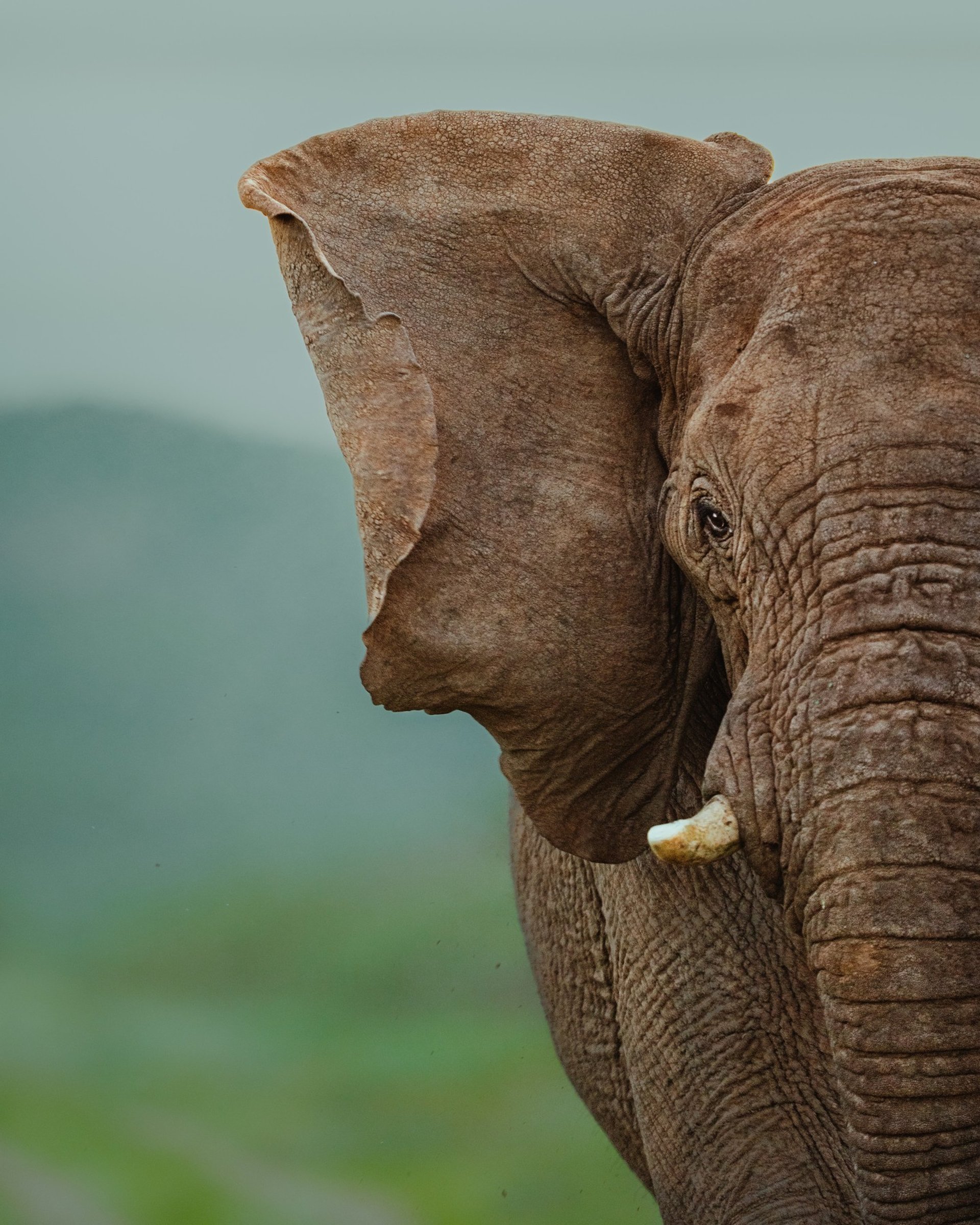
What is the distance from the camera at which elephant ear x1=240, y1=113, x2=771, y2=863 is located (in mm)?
2420

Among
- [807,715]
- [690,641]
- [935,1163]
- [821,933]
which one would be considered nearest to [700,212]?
[690,641]

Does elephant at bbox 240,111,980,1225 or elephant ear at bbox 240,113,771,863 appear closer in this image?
elephant at bbox 240,111,980,1225

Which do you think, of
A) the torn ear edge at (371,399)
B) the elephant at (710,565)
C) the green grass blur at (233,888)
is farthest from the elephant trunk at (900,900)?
the green grass blur at (233,888)

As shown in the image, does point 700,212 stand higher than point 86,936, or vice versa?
point 700,212

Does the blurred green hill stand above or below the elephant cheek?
below

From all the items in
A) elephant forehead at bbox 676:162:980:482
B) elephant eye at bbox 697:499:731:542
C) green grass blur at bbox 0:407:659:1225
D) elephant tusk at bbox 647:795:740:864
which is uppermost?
elephant forehead at bbox 676:162:980:482

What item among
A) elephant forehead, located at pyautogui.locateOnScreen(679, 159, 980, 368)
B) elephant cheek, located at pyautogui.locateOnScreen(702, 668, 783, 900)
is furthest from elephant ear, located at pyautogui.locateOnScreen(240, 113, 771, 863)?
elephant cheek, located at pyautogui.locateOnScreen(702, 668, 783, 900)

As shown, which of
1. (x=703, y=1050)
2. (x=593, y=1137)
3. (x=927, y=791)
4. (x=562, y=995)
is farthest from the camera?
(x=593, y=1137)

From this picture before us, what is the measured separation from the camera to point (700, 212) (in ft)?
8.09

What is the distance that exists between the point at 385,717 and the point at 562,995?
339 cm

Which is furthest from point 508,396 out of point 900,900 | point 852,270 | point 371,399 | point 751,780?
point 900,900

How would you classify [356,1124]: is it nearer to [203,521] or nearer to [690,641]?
[203,521]

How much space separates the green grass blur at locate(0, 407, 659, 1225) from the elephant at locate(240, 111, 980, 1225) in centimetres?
316

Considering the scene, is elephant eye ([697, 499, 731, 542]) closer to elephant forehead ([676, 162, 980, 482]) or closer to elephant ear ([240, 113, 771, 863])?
elephant forehead ([676, 162, 980, 482])
